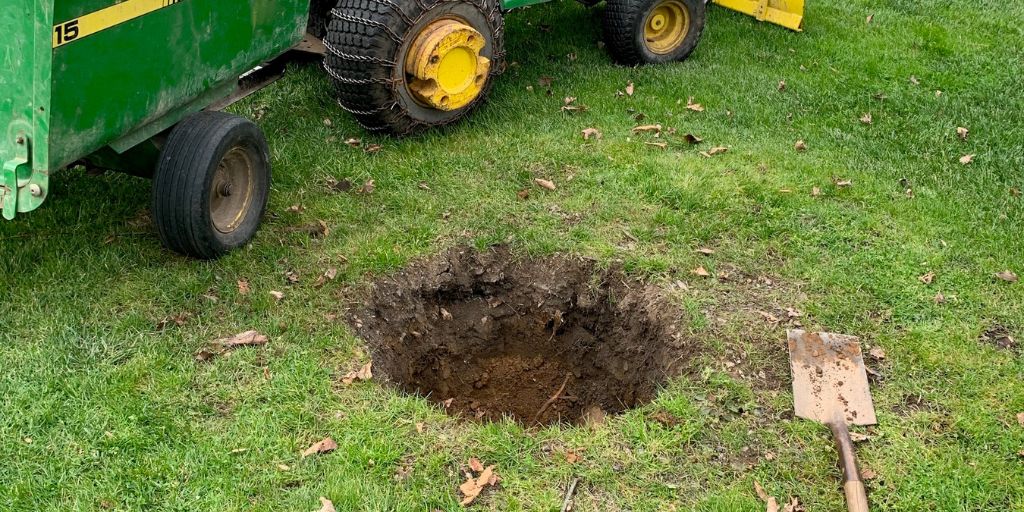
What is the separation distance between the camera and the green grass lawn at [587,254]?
358 cm

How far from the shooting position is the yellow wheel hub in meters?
5.63

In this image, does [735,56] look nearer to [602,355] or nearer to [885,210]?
[885,210]

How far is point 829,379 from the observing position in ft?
13.3

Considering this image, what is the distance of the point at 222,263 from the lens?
468 cm

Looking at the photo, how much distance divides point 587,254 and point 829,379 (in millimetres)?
1453

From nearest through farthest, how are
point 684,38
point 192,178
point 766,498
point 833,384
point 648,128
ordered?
1. point 766,498
2. point 833,384
3. point 192,178
4. point 648,128
5. point 684,38

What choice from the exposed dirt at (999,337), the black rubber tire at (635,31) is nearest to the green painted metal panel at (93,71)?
the black rubber tire at (635,31)

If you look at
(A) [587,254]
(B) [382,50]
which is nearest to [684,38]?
(B) [382,50]

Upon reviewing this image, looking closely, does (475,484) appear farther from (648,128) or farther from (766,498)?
(648,128)

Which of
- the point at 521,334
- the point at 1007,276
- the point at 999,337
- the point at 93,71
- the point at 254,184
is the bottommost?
the point at 521,334

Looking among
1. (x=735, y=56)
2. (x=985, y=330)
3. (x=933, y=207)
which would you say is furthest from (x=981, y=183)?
(x=735, y=56)

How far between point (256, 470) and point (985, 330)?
139 inches

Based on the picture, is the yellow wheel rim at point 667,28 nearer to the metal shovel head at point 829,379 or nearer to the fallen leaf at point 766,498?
the metal shovel head at point 829,379

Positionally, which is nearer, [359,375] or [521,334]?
[359,375]
